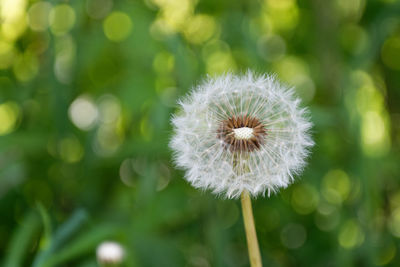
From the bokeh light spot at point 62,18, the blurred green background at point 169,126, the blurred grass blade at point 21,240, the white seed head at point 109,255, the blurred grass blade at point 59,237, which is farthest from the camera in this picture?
the bokeh light spot at point 62,18

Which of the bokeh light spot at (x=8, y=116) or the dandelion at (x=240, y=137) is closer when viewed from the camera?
the dandelion at (x=240, y=137)

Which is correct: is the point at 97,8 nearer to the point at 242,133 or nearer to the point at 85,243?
the point at 85,243

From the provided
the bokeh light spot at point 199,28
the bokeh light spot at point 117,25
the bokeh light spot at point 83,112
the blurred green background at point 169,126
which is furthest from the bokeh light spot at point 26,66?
the bokeh light spot at point 199,28

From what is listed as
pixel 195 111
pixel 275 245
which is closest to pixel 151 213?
pixel 275 245

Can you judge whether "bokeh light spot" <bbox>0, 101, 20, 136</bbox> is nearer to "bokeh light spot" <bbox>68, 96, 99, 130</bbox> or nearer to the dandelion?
"bokeh light spot" <bbox>68, 96, 99, 130</bbox>

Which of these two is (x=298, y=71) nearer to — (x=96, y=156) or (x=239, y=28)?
(x=239, y=28)

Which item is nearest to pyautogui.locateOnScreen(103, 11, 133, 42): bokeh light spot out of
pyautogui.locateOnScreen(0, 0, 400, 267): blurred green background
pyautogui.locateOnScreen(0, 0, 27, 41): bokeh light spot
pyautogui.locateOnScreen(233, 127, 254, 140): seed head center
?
pyautogui.locateOnScreen(0, 0, 400, 267): blurred green background

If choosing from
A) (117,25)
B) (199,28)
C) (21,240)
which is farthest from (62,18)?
(21,240)

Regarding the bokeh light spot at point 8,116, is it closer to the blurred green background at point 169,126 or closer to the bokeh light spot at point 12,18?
the blurred green background at point 169,126
